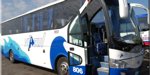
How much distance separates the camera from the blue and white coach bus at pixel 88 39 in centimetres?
802

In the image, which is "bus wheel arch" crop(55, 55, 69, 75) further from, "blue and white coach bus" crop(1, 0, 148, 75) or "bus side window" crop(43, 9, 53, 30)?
"bus side window" crop(43, 9, 53, 30)

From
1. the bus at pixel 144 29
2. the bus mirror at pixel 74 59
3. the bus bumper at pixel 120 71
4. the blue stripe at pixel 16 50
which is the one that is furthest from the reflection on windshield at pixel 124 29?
the bus at pixel 144 29

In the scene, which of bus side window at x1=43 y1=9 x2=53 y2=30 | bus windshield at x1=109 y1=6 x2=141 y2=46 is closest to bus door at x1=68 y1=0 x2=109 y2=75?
bus windshield at x1=109 y1=6 x2=141 y2=46

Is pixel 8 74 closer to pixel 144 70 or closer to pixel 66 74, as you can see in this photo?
pixel 66 74

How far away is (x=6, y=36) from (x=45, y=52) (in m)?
7.24

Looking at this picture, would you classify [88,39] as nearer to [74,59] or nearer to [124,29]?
[74,59]

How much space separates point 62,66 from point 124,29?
318cm

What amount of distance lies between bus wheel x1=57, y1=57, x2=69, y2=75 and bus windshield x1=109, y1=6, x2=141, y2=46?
9.08 ft

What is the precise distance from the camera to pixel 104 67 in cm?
870

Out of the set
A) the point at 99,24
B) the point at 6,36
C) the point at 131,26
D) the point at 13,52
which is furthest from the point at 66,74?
the point at 6,36

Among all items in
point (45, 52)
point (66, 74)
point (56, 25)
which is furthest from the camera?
point (45, 52)

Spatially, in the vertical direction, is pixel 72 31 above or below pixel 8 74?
above

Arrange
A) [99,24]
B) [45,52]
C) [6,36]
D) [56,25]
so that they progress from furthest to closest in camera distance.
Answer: [6,36] → [45,52] → [56,25] → [99,24]

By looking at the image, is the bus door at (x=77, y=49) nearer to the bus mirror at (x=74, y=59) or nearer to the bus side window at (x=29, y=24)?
the bus mirror at (x=74, y=59)
